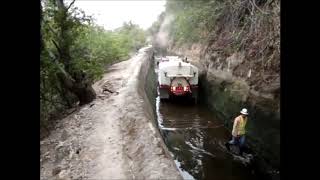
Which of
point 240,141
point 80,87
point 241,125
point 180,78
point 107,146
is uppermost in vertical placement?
point 180,78

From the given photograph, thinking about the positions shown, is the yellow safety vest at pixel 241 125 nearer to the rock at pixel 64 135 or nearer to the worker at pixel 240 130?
the worker at pixel 240 130

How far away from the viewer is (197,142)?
14.2 meters

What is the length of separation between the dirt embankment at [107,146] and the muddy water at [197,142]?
1.73m

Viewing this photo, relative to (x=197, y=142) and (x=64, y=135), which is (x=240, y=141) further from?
(x=64, y=135)

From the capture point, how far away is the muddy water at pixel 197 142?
11.1 m

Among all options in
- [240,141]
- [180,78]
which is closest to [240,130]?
[240,141]

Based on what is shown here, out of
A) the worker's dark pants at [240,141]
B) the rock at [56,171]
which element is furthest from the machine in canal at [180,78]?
the rock at [56,171]

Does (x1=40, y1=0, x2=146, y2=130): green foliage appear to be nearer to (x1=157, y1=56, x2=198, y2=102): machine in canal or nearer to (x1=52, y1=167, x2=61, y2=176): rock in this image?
(x1=52, y1=167, x2=61, y2=176): rock

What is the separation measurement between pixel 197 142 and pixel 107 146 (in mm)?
4977

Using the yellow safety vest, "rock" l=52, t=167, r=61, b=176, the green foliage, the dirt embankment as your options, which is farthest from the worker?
the green foliage
